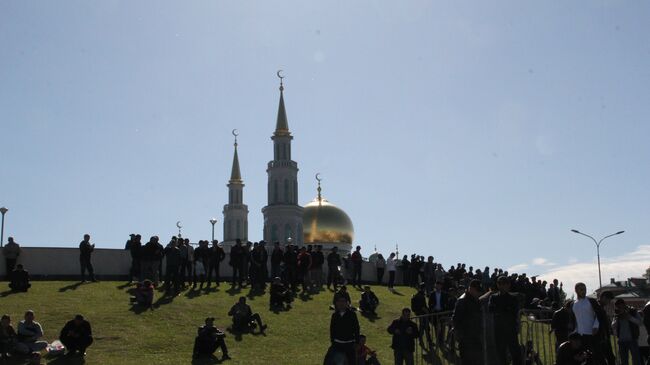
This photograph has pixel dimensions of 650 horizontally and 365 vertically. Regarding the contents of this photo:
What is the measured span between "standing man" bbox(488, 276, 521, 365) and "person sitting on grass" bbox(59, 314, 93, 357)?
9400 mm

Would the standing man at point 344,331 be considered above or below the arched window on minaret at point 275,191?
below

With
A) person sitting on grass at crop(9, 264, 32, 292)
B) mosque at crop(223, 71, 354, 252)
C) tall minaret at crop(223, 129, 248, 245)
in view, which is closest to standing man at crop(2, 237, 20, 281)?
person sitting on grass at crop(9, 264, 32, 292)

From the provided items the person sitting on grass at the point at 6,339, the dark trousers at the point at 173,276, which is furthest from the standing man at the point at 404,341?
the dark trousers at the point at 173,276

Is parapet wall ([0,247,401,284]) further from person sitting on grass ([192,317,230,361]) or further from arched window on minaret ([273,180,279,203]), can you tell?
arched window on minaret ([273,180,279,203])

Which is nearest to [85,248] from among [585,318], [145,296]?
[145,296]

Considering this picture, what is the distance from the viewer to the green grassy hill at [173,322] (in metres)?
19.5

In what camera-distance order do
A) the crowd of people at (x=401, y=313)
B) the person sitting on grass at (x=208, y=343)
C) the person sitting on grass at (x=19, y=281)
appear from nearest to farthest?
1. the crowd of people at (x=401, y=313)
2. the person sitting on grass at (x=208, y=343)
3. the person sitting on grass at (x=19, y=281)

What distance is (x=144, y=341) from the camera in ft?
66.7

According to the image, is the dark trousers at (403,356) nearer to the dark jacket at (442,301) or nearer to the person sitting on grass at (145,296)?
the dark jacket at (442,301)

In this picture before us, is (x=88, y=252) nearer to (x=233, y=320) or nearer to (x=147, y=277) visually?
(x=147, y=277)

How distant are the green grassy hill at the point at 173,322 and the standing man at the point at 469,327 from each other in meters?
6.61

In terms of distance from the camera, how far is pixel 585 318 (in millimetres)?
14914

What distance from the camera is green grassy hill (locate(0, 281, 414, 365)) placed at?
19.5 meters

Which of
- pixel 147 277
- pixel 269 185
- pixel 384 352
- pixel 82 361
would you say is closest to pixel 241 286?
pixel 147 277
